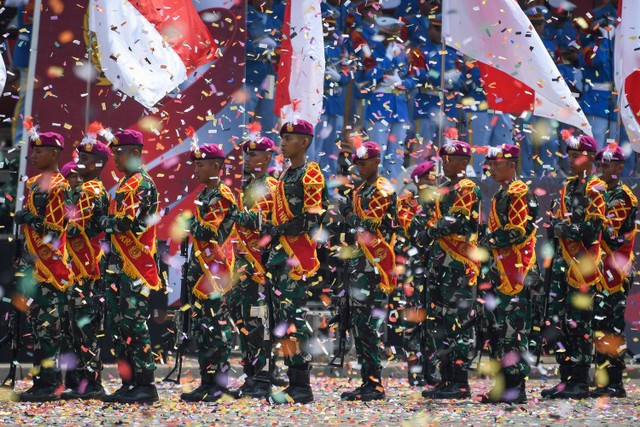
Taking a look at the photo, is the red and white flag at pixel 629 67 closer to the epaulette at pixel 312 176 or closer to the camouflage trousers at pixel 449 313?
the camouflage trousers at pixel 449 313

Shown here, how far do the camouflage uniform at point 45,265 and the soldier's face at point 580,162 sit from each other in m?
4.07

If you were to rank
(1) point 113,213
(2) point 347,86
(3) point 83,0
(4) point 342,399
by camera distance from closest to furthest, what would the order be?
(1) point 113,213 < (4) point 342,399 < (3) point 83,0 < (2) point 347,86

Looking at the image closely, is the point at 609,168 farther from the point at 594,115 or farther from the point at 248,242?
the point at 594,115

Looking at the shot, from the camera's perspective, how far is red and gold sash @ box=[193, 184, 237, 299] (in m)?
9.44

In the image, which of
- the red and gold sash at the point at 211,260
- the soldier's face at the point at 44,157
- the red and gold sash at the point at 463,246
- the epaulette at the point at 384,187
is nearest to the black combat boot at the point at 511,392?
the red and gold sash at the point at 463,246

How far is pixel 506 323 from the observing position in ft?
31.8

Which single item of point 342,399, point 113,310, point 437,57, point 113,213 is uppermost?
point 437,57

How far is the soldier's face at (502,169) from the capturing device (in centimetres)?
980

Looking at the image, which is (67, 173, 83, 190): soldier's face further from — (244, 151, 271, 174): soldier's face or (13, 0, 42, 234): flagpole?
(13, 0, 42, 234): flagpole

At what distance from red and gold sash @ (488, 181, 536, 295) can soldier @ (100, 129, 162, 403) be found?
2611mm

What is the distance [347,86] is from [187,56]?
2.81m

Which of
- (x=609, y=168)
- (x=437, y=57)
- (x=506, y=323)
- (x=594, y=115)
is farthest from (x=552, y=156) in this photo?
(x=506, y=323)

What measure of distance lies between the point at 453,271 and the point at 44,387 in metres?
3.30

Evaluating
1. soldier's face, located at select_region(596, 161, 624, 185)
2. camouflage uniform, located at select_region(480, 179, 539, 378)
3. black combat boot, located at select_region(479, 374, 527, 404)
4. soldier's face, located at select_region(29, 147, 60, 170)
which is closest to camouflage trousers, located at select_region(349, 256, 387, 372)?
camouflage uniform, located at select_region(480, 179, 539, 378)
